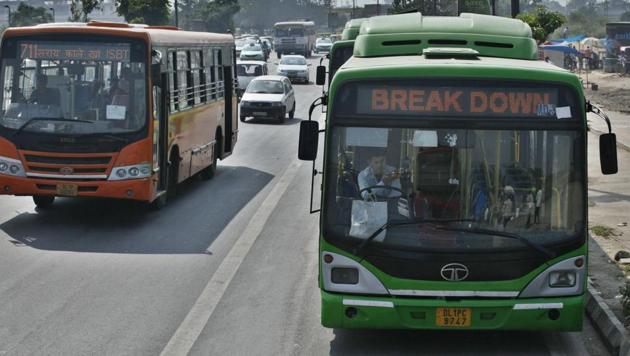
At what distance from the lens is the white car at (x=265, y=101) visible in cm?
3691

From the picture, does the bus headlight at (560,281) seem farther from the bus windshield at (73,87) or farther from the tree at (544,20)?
the tree at (544,20)

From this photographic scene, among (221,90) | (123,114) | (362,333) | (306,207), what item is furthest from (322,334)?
(221,90)

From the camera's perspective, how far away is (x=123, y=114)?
15.8 metres

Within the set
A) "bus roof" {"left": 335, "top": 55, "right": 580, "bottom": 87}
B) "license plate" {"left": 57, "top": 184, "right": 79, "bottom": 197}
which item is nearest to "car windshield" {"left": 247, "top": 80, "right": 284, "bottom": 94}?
"license plate" {"left": 57, "top": 184, "right": 79, "bottom": 197}

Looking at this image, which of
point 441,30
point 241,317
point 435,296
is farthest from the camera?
point 441,30

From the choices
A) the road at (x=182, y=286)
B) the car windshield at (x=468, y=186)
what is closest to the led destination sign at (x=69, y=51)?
the road at (x=182, y=286)

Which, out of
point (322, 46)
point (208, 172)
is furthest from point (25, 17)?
point (208, 172)

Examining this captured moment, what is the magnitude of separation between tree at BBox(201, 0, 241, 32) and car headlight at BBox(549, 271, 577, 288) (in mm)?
114242

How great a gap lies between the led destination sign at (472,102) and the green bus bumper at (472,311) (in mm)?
1601

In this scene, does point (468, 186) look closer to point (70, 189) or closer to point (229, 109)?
point (70, 189)

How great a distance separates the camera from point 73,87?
1588 centimetres

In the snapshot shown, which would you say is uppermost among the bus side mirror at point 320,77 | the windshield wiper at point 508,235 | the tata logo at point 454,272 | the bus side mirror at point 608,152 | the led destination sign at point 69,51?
the led destination sign at point 69,51

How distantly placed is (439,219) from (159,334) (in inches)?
115

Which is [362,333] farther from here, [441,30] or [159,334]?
[441,30]
